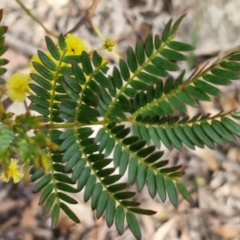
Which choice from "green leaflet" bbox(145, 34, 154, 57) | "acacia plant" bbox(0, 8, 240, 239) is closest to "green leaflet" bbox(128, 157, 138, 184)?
"acacia plant" bbox(0, 8, 240, 239)

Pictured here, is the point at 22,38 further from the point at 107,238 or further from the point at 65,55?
the point at 65,55

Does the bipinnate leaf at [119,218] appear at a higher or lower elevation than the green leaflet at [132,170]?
lower

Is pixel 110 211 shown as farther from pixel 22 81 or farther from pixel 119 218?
pixel 22 81

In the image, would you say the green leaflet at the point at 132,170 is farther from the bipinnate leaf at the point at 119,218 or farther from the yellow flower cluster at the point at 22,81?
the yellow flower cluster at the point at 22,81

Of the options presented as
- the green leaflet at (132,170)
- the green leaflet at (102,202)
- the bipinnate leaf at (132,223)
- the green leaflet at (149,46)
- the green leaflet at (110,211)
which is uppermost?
the green leaflet at (149,46)

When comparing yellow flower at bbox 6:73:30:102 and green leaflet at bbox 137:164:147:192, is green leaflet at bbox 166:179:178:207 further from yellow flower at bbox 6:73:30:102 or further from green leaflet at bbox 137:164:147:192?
Result: yellow flower at bbox 6:73:30:102

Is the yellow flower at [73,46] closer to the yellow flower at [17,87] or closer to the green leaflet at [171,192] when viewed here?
the yellow flower at [17,87]

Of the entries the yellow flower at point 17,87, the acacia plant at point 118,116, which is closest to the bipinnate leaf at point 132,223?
the acacia plant at point 118,116
